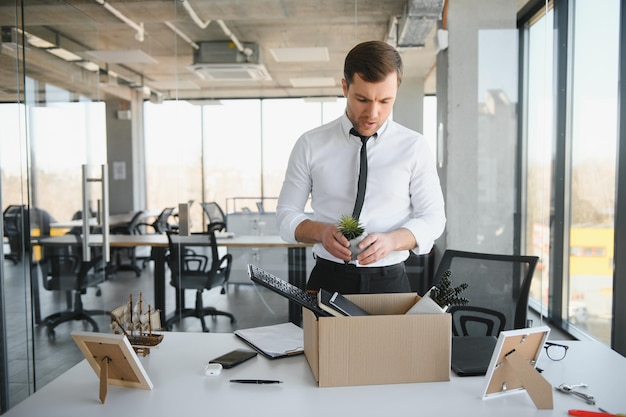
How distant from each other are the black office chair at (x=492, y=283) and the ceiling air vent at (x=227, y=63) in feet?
9.13

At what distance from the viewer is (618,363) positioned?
1.76 m

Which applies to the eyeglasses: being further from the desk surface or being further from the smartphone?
the desk surface

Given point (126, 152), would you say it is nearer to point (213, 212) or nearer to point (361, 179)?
point (213, 212)

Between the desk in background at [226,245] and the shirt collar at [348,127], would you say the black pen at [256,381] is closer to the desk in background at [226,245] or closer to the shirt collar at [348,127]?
the shirt collar at [348,127]

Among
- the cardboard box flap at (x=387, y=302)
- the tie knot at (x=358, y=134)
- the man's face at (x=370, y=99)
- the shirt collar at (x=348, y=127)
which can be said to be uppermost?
the man's face at (x=370, y=99)

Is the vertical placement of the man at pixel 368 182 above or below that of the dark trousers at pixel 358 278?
above

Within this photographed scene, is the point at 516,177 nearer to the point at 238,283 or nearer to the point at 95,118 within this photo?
the point at 238,283

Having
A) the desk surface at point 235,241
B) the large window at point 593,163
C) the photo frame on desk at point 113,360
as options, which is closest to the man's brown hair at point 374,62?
the photo frame on desk at point 113,360

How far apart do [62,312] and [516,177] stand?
13.6 feet

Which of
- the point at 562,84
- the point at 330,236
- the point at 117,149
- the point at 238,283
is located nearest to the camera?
the point at 330,236

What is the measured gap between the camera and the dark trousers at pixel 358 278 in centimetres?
202

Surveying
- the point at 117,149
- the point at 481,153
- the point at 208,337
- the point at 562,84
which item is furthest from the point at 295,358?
the point at 117,149

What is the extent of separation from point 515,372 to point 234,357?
0.84m

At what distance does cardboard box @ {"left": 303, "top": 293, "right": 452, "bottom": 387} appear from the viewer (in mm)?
1482
